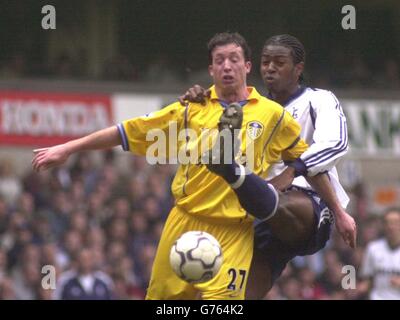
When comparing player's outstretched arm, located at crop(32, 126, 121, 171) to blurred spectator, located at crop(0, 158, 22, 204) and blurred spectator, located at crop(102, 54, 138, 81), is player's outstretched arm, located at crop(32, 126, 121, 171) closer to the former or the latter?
blurred spectator, located at crop(0, 158, 22, 204)

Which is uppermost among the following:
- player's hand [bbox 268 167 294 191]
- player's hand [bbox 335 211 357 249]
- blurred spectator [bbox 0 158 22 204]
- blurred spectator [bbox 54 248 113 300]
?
player's hand [bbox 268 167 294 191]

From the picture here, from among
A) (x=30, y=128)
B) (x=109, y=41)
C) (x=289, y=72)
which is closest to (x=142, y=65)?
(x=109, y=41)

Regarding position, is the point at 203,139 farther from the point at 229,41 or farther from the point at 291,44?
the point at 291,44

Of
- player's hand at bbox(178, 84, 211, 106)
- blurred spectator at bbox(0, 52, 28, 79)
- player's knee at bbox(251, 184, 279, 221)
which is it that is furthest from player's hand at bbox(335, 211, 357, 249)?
blurred spectator at bbox(0, 52, 28, 79)

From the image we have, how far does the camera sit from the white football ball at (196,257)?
803cm

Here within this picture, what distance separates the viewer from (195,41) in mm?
17703

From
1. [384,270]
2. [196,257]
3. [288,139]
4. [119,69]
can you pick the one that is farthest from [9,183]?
[196,257]

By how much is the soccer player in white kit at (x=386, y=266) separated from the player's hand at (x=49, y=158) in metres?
5.64

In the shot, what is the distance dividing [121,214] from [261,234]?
677 cm

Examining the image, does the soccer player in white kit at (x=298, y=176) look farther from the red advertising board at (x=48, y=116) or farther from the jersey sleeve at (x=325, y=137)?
the red advertising board at (x=48, y=116)

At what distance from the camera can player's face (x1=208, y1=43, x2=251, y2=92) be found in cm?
829

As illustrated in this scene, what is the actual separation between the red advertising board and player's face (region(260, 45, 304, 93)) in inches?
327

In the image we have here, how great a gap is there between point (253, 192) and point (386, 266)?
5784mm
